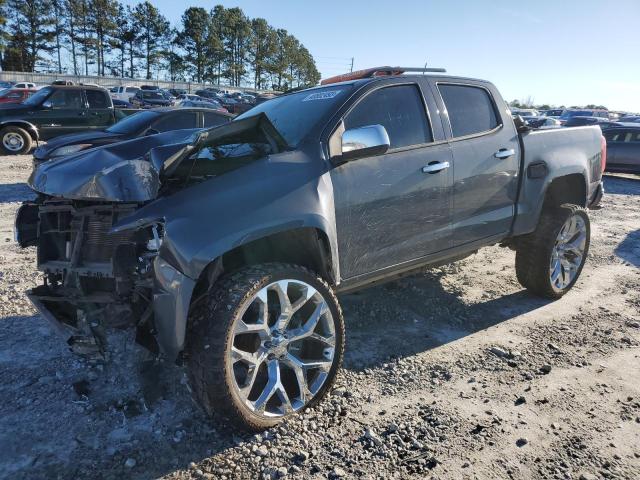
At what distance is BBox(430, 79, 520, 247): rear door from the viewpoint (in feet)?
12.1

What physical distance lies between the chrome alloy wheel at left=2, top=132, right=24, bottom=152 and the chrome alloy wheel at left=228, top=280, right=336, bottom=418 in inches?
503

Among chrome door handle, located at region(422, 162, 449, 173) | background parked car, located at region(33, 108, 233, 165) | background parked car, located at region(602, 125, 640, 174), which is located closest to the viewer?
chrome door handle, located at region(422, 162, 449, 173)

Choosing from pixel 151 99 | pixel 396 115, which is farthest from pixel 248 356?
pixel 151 99

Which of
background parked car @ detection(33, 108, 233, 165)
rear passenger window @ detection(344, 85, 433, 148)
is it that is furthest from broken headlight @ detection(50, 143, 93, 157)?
rear passenger window @ detection(344, 85, 433, 148)

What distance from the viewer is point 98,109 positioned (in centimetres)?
1234

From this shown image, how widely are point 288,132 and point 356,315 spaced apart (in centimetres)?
177

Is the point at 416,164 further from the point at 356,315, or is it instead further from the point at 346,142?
the point at 356,315

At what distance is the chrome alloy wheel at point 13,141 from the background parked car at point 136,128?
5920 mm

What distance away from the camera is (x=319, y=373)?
2.85m

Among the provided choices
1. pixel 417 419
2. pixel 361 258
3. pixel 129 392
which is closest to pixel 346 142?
pixel 361 258

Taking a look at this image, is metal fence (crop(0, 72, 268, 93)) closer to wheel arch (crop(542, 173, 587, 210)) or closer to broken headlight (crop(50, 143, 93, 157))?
broken headlight (crop(50, 143, 93, 157))

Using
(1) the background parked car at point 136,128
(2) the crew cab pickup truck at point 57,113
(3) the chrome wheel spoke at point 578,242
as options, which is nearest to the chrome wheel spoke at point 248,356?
(3) the chrome wheel spoke at point 578,242

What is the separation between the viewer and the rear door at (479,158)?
3676mm

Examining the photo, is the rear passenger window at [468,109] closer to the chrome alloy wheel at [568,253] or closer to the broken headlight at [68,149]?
the chrome alloy wheel at [568,253]
